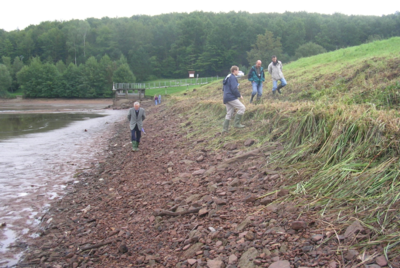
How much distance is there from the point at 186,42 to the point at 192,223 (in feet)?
351

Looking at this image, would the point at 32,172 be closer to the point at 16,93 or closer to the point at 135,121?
the point at 135,121

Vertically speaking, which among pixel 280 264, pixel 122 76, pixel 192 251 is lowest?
pixel 192 251

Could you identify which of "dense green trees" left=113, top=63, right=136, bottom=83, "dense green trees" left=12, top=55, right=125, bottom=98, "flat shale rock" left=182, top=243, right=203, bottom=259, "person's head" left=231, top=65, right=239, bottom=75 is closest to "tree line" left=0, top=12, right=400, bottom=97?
"dense green trees" left=12, top=55, right=125, bottom=98

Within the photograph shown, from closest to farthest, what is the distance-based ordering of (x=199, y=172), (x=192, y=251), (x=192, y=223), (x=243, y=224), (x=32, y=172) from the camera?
(x=192, y=251) → (x=243, y=224) → (x=192, y=223) → (x=199, y=172) → (x=32, y=172)

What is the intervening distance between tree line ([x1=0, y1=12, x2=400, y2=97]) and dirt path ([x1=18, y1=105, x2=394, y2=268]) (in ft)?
219

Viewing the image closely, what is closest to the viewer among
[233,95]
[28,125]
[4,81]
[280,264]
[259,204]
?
[280,264]

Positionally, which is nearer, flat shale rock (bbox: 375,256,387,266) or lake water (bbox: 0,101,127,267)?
flat shale rock (bbox: 375,256,387,266)

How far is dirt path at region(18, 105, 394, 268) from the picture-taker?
13.0 feet

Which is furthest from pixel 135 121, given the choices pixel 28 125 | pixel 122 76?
pixel 122 76

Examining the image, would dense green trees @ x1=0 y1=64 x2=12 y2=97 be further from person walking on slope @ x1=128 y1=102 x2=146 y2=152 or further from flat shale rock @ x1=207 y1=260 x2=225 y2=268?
flat shale rock @ x1=207 y1=260 x2=225 y2=268

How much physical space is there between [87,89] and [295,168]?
79.9m

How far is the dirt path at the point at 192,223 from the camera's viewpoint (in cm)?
395

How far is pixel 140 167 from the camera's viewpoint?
32.3 feet

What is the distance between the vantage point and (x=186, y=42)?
10781cm
